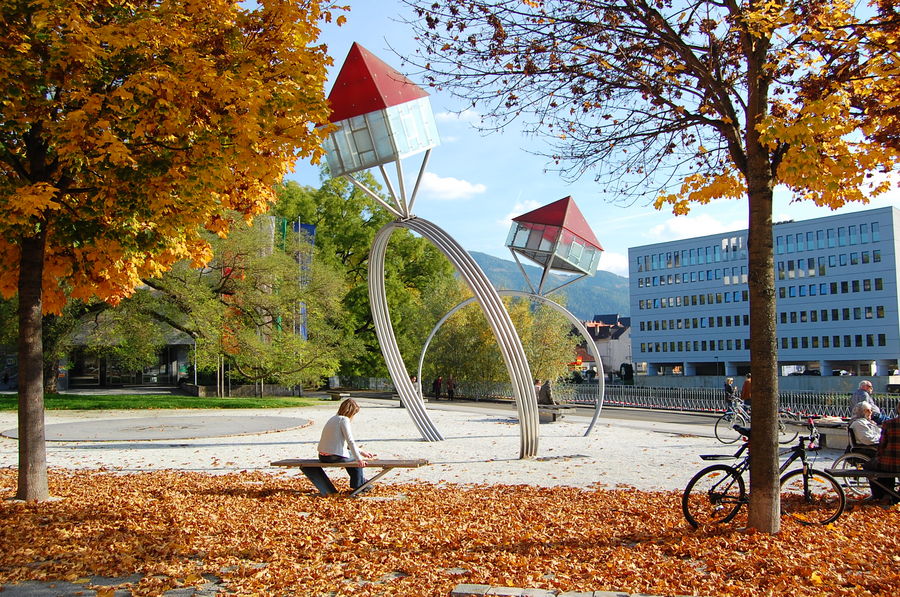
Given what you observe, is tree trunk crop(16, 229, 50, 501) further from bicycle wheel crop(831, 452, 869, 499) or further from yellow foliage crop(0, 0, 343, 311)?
bicycle wheel crop(831, 452, 869, 499)

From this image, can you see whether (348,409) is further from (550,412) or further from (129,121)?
(550,412)

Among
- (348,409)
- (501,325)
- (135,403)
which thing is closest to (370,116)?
(501,325)

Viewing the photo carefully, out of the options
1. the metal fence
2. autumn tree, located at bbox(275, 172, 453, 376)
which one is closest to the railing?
the metal fence

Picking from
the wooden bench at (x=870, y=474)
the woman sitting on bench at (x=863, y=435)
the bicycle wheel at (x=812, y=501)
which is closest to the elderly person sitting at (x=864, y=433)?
the woman sitting on bench at (x=863, y=435)

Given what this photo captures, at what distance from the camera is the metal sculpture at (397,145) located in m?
14.2

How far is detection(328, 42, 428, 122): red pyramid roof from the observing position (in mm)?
14383

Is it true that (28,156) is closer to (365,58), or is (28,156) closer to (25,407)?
(25,407)

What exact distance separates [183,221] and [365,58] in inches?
294

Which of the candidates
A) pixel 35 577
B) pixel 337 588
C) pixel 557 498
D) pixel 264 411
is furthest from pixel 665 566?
pixel 264 411

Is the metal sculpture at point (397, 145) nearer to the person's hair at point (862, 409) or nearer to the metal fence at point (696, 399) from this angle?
the person's hair at point (862, 409)

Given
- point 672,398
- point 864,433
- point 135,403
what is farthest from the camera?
point 672,398

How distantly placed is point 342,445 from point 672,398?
1177 inches

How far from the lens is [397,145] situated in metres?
14.5

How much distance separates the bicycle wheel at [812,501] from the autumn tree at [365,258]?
3684cm
